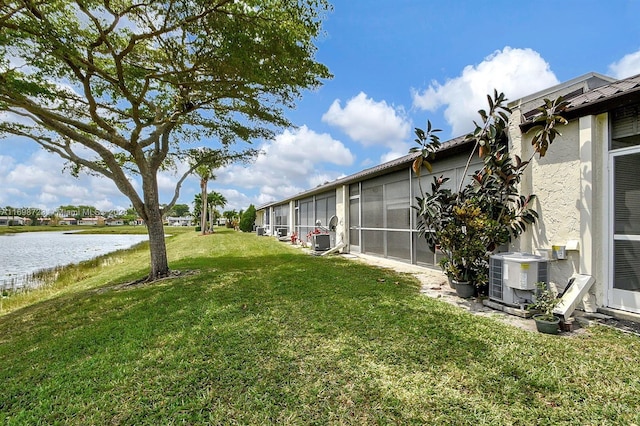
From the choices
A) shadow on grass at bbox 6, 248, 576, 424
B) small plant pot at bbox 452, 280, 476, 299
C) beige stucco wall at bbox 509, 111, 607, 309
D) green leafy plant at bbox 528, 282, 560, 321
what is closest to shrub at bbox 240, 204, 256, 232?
shadow on grass at bbox 6, 248, 576, 424

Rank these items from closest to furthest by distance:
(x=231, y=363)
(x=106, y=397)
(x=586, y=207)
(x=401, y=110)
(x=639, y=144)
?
(x=106, y=397) < (x=231, y=363) < (x=639, y=144) < (x=586, y=207) < (x=401, y=110)

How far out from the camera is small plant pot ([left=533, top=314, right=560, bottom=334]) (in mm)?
3439

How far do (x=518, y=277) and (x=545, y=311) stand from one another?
54 cm

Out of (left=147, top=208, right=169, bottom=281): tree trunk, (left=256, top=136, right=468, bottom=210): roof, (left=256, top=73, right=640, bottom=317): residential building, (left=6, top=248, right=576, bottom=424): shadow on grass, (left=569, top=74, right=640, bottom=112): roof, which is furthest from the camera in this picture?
(left=147, top=208, right=169, bottom=281): tree trunk

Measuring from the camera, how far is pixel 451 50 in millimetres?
8828

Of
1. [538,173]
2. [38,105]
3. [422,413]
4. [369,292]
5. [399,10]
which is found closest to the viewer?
[422,413]

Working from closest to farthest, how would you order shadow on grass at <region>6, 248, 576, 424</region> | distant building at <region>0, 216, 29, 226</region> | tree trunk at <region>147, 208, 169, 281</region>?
shadow on grass at <region>6, 248, 576, 424</region>, tree trunk at <region>147, 208, 169, 281</region>, distant building at <region>0, 216, 29, 226</region>

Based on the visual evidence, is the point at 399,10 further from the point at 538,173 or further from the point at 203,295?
the point at 203,295

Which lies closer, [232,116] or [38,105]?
[38,105]

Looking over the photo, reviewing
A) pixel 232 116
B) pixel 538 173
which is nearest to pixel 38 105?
pixel 232 116

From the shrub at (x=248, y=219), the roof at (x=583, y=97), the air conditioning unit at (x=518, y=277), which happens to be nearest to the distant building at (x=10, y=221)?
the shrub at (x=248, y=219)

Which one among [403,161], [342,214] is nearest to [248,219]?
[342,214]

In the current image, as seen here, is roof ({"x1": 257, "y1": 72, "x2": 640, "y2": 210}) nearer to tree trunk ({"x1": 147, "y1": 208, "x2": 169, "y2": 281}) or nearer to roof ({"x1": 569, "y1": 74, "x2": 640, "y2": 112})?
roof ({"x1": 569, "y1": 74, "x2": 640, "y2": 112})

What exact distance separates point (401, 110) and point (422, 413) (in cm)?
1344
